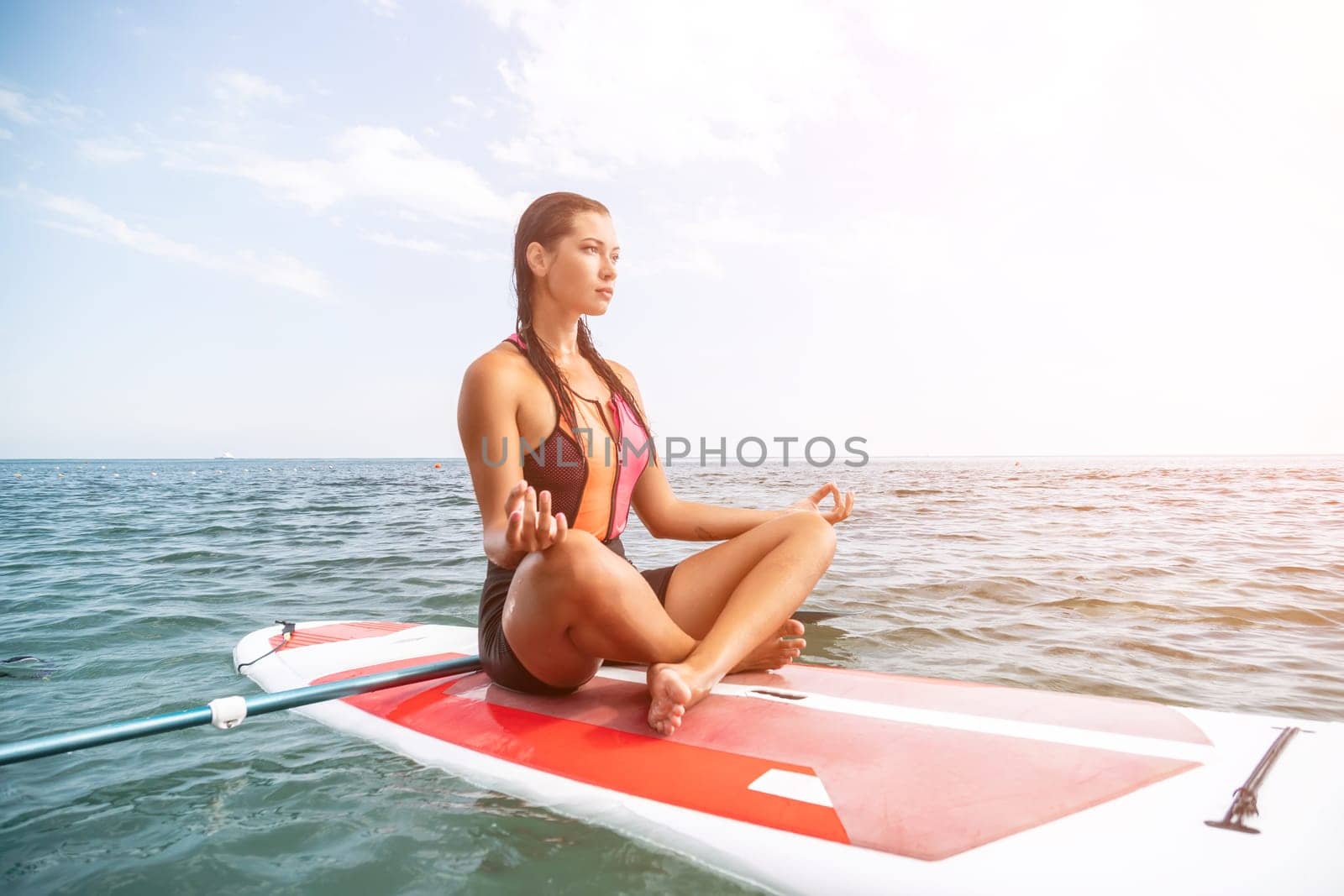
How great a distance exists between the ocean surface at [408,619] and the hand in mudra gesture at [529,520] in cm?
74

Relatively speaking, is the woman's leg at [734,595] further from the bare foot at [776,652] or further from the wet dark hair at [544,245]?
the wet dark hair at [544,245]

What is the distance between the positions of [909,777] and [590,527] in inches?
45.5

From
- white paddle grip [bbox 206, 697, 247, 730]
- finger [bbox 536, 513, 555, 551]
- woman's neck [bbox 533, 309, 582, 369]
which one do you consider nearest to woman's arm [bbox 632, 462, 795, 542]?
woman's neck [bbox 533, 309, 582, 369]

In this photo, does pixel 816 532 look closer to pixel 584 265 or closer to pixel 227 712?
pixel 584 265

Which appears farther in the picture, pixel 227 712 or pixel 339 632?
pixel 339 632

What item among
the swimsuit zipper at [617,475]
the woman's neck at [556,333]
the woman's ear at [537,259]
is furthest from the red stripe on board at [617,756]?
the woman's ear at [537,259]

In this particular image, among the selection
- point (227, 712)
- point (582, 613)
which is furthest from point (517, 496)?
point (227, 712)

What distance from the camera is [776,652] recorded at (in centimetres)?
272

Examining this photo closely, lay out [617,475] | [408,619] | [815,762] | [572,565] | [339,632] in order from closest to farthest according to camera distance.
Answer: [572,565]
[815,762]
[617,475]
[339,632]
[408,619]

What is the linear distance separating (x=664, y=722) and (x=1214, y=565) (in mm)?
6203

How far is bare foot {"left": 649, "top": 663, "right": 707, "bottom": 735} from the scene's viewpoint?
2086 millimetres

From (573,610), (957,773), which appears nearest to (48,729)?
(573,610)

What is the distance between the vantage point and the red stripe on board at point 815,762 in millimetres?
1702

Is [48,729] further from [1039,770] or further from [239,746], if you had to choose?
[1039,770]
